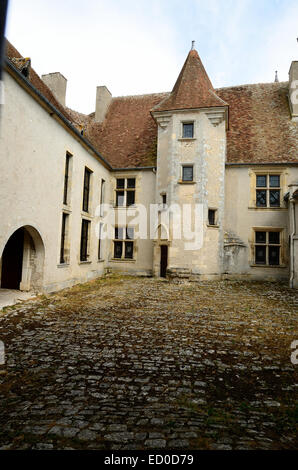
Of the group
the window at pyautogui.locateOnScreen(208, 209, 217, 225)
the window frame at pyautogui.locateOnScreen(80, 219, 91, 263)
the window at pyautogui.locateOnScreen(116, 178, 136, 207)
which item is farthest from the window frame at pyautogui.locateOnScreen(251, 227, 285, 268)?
the window frame at pyautogui.locateOnScreen(80, 219, 91, 263)

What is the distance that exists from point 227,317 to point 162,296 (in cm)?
304

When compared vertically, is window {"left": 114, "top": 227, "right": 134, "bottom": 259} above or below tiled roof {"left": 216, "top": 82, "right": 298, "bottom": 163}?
below

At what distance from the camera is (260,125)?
1623cm

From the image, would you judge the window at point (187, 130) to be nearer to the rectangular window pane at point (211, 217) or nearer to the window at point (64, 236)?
the rectangular window pane at point (211, 217)

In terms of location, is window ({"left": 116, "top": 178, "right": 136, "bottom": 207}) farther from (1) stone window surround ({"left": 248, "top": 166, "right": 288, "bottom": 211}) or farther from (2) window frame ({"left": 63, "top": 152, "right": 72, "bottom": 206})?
(1) stone window surround ({"left": 248, "top": 166, "right": 288, "bottom": 211})

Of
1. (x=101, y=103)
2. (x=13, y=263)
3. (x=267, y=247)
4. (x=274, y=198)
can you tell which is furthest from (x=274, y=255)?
(x=101, y=103)

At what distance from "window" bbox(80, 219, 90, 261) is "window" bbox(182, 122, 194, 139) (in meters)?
6.44

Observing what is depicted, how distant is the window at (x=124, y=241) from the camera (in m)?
15.8

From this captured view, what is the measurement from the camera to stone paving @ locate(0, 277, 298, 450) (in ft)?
7.97

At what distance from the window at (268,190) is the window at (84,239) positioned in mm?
8731

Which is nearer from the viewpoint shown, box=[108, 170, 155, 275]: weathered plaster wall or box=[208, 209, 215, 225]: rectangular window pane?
box=[208, 209, 215, 225]: rectangular window pane

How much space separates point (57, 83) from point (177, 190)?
9389 millimetres
